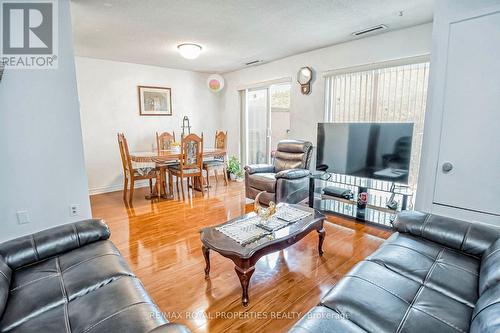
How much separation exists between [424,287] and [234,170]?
452 cm

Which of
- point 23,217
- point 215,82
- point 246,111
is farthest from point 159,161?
point 215,82

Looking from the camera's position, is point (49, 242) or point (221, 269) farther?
point (221, 269)

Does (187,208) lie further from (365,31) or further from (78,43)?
(365,31)

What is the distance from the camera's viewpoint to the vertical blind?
3113mm

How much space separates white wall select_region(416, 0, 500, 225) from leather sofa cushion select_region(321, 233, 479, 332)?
648mm

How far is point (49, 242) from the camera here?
63.2 inches

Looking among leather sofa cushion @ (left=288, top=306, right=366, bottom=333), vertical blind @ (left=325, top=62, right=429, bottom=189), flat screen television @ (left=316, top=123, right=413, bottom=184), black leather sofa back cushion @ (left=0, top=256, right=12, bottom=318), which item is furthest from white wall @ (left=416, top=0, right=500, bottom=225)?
black leather sofa back cushion @ (left=0, top=256, right=12, bottom=318)

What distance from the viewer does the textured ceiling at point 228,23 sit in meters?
2.51

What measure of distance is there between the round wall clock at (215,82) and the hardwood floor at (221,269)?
10.5 feet

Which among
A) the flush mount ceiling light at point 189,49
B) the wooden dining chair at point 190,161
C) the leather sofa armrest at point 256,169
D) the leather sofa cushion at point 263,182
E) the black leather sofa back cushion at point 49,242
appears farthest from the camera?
the wooden dining chair at point 190,161

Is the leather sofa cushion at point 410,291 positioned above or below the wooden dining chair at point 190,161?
below

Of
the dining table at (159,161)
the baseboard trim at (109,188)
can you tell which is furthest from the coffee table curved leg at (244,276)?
the baseboard trim at (109,188)

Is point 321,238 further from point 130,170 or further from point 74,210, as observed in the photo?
point 130,170

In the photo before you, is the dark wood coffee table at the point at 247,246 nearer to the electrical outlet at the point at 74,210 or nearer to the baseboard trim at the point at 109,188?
the electrical outlet at the point at 74,210
